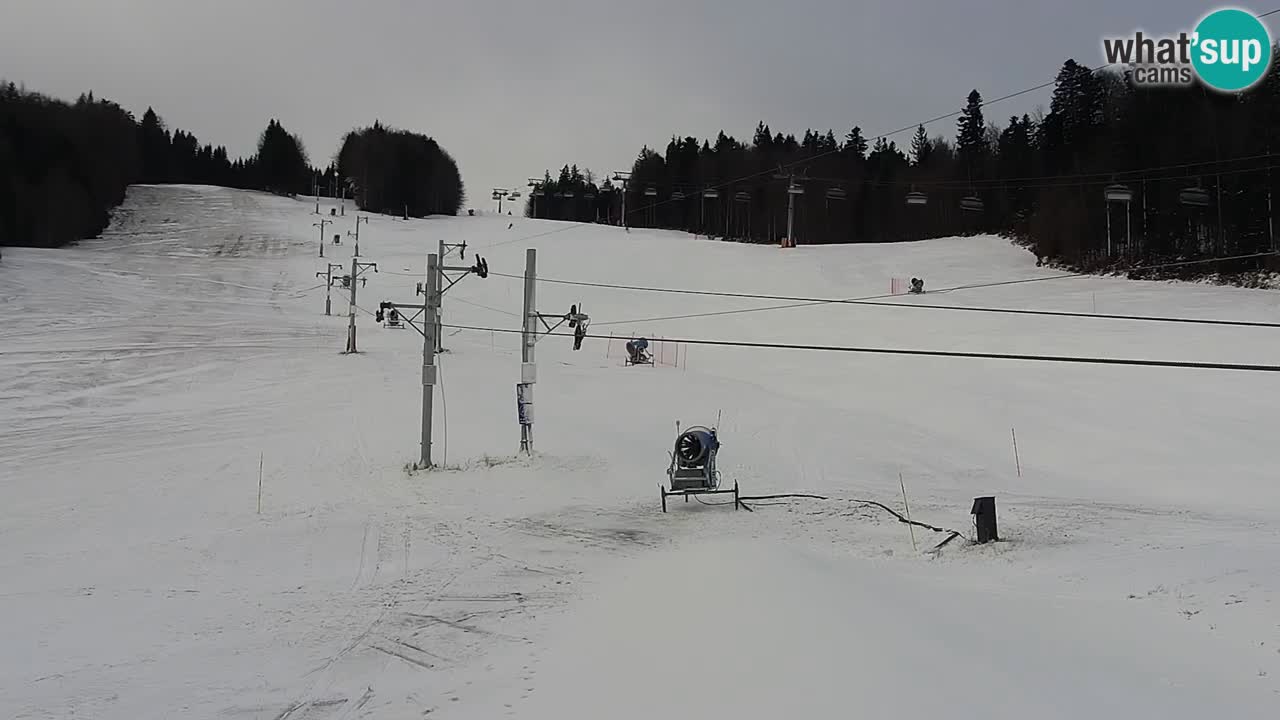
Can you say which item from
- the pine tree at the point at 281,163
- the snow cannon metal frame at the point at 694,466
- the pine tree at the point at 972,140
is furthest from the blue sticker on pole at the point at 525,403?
the pine tree at the point at 281,163

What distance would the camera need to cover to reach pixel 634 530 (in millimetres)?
15562

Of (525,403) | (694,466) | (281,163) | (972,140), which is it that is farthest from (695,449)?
(281,163)

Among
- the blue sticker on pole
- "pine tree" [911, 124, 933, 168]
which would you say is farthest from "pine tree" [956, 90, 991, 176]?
the blue sticker on pole

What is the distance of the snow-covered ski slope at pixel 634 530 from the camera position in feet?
26.2

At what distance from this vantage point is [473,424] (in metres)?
26.5

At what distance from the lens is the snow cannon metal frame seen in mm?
17203

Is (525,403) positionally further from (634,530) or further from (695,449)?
(634,530)

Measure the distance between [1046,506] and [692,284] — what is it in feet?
157

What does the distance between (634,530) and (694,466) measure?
236cm

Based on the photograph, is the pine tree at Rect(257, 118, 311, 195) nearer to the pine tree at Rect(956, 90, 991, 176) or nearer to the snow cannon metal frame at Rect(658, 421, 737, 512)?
the pine tree at Rect(956, 90, 991, 176)

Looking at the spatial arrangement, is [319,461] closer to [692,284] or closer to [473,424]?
[473,424]

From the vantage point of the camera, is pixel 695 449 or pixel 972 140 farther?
pixel 972 140

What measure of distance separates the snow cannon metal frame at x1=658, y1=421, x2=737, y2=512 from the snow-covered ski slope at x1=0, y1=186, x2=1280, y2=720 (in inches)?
24.1

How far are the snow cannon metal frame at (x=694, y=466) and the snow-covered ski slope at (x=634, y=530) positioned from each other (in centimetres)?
61
